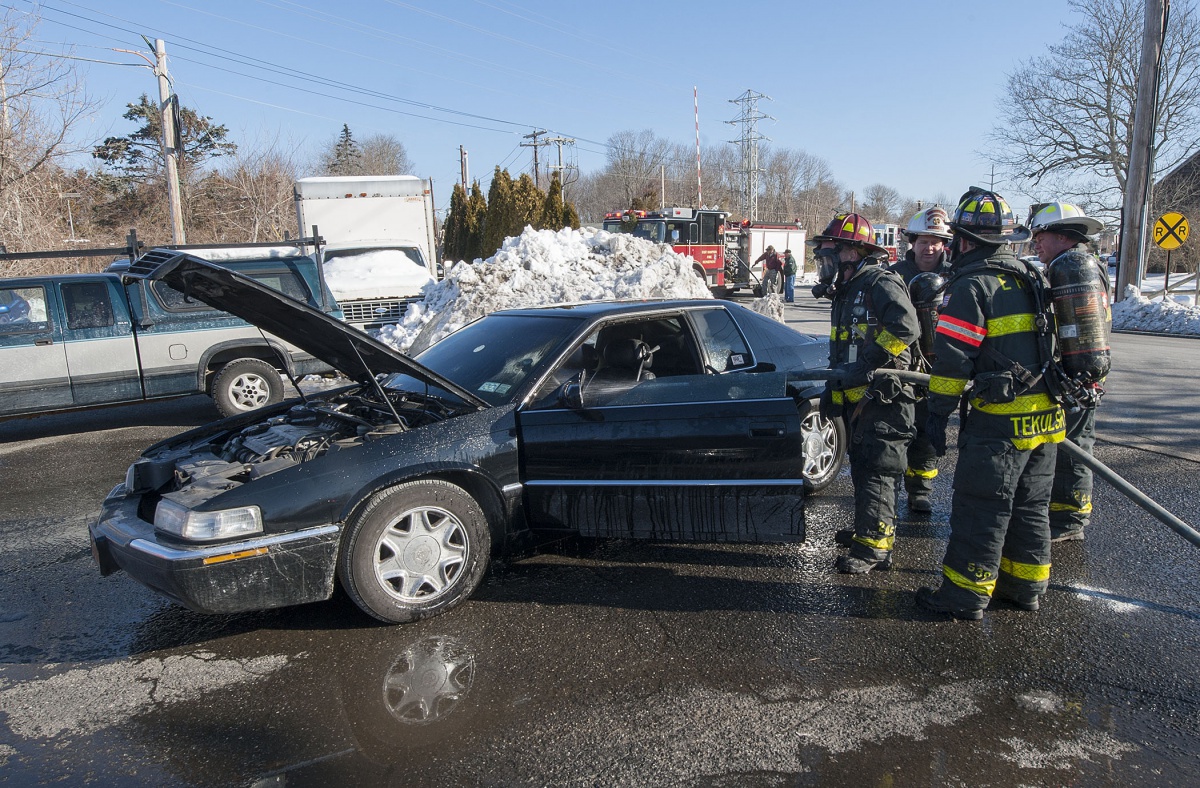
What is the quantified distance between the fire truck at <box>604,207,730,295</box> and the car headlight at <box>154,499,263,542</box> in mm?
21395

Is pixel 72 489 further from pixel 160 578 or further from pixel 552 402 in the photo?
pixel 552 402

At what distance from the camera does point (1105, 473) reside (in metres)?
3.55

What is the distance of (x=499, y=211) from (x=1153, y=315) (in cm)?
1679

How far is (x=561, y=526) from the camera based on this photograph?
13.1 ft

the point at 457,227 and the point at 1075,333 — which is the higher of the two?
the point at 457,227

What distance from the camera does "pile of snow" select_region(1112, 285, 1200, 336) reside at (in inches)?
687

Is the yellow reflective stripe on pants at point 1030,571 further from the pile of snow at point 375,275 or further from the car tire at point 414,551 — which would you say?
the pile of snow at point 375,275

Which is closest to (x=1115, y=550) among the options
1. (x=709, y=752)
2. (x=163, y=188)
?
(x=709, y=752)

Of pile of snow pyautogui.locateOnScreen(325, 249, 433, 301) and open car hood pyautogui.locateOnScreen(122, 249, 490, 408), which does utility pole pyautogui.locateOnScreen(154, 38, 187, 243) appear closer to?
pile of snow pyautogui.locateOnScreen(325, 249, 433, 301)

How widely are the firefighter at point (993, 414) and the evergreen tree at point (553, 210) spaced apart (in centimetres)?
1882

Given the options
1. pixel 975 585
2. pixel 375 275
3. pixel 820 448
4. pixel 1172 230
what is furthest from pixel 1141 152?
pixel 975 585

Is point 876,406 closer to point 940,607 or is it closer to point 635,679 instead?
point 940,607

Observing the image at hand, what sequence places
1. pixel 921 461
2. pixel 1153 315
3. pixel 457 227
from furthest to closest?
1. pixel 457 227
2. pixel 1153 315
3. pixel 921 461

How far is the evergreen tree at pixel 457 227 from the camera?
26953mm
